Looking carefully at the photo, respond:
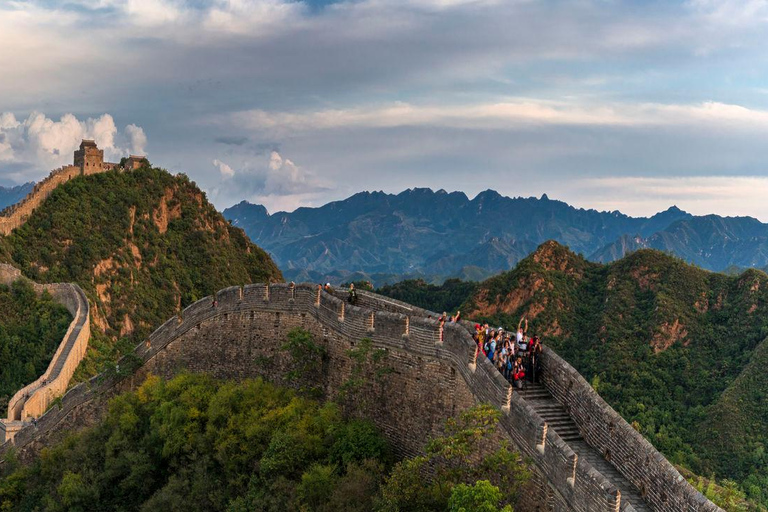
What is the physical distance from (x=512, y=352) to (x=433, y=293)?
83353 millimetres

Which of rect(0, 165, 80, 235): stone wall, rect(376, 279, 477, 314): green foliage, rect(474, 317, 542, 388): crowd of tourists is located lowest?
rect(376, 279, 477, 314): green foliage

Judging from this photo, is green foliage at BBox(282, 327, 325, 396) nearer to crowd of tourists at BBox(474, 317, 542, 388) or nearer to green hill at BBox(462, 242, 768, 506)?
crowd of tourists at BBox(474, 317, 542, 388)

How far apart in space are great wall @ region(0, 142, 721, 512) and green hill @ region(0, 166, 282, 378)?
83.7 ft

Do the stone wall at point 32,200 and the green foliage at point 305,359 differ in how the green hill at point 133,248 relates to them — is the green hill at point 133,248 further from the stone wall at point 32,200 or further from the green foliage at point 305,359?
the green foliage at point 305,359

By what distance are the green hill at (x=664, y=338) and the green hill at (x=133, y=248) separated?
87.3 feet

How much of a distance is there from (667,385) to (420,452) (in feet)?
156

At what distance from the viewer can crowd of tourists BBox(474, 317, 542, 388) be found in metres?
18.1

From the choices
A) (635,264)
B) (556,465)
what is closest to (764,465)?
(635,264)

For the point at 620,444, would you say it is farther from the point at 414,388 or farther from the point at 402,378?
the point at 402,378

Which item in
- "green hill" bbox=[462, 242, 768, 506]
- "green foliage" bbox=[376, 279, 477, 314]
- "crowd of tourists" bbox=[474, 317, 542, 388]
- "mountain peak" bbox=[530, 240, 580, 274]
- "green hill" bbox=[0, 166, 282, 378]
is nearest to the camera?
"crowd of tourists" bbox=[474, 317, 542, 388]

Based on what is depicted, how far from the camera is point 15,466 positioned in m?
30.6

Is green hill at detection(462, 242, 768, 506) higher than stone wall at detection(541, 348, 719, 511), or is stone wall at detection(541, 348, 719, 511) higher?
stone wall at detection(541, 348, 719, 511)

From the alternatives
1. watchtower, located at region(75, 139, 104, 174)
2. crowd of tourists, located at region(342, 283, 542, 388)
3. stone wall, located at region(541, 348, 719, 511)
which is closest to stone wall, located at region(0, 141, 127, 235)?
watchtower, located at region(75, 139, 104, 174)

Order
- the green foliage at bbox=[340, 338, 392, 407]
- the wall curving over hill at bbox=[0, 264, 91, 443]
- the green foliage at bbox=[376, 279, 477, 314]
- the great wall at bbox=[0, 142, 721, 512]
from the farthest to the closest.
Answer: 1. the green foliage at bbox=[376, 279, 477, 314]
2. the wall curving over hill at bbox=[0, 264, 91, 443]
3. the green foliage at bbox=[340, 338, 392, 407]
4. the great wall at bbox=[0, 142, 721, 512]
